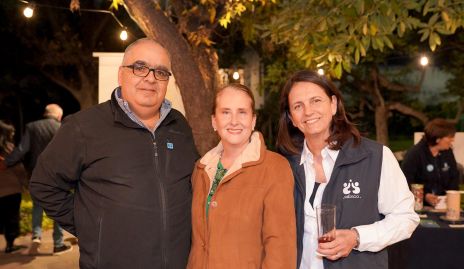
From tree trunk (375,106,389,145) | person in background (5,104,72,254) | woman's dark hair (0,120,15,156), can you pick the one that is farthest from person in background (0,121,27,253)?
tree trunk (375,106,389,145)

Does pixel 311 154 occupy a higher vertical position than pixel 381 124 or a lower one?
lower

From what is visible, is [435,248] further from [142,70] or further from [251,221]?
[142,70]

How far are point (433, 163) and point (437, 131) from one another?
0.37 metres

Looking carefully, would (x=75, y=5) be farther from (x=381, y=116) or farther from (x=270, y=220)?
(x=381, y=116)

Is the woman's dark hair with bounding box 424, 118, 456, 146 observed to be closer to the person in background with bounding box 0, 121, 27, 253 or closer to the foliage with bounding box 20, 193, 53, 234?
the person in background with bounding box 0, 121, 27, 253

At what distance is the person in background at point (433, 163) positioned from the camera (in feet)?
19.0

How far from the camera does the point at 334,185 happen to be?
102 inches

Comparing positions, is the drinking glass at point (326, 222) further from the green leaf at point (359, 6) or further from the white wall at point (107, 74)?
the white wall at point (107, 74)

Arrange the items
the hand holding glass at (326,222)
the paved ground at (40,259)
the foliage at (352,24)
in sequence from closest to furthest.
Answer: the hand holding glass at (326,222) < the foliage at (352,24) < the paved ground at (40,259)

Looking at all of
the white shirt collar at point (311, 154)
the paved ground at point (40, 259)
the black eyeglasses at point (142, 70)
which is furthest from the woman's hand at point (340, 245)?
the paved ground at point (40, 259)

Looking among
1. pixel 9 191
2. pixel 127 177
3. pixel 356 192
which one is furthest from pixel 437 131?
pixel 9 191

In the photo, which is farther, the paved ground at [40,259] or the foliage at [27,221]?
the foliage at [27,221]

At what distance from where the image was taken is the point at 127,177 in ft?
9.07

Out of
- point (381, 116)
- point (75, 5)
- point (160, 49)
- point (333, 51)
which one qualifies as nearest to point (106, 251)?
point (160, 49)
